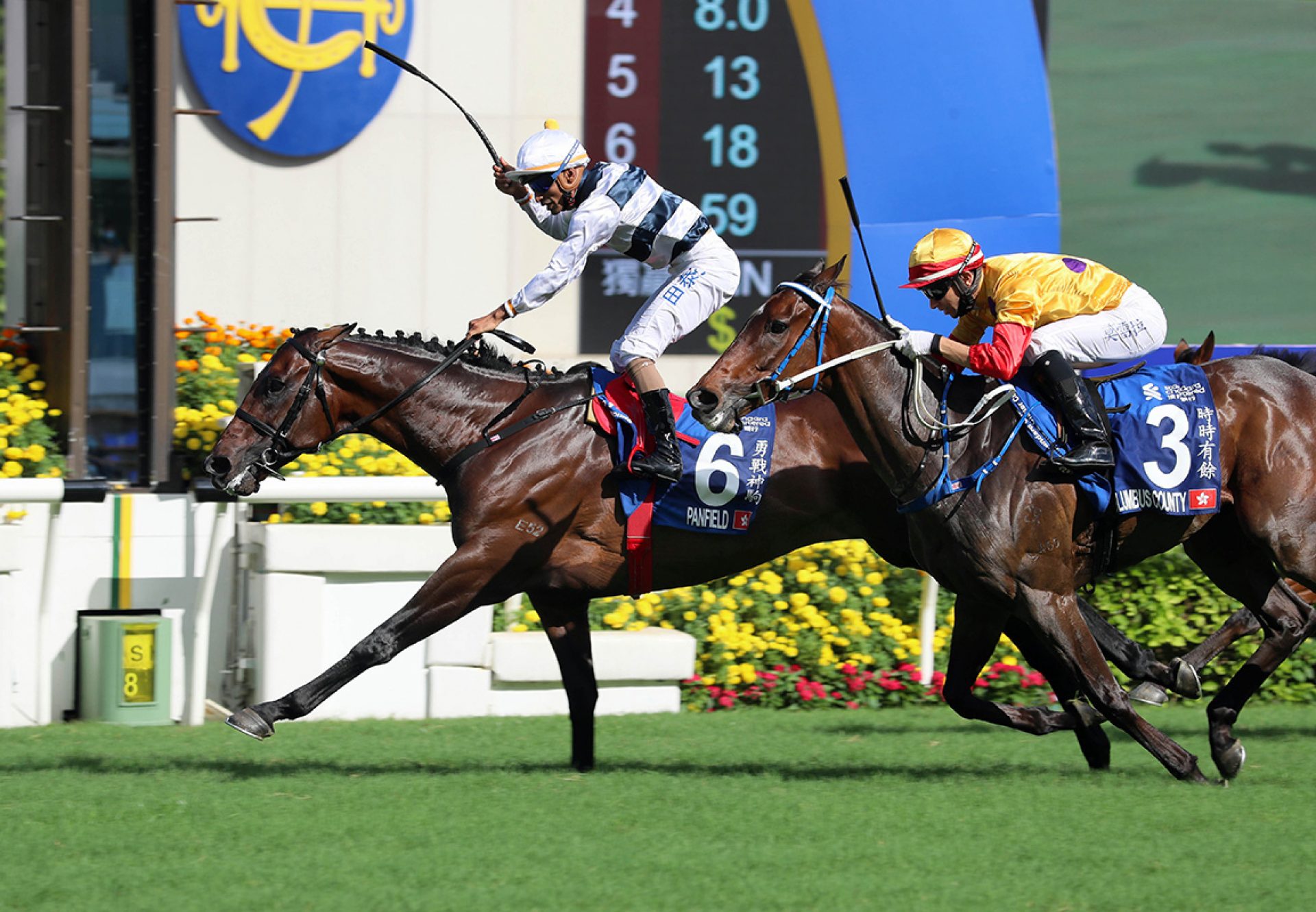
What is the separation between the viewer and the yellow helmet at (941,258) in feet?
17.6

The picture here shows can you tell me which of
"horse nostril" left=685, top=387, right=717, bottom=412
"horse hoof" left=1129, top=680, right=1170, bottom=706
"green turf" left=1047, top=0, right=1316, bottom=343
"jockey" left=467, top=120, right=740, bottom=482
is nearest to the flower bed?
"jockey" left=467, top=120, right=740, bottom=482

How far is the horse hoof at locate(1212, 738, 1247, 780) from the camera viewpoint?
5449 mm

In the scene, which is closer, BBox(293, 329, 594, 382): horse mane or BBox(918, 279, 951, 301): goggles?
BBox(918, 279, 951, 301): goggles

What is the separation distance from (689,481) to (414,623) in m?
1.01

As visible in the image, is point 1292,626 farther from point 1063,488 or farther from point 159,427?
point 159,427

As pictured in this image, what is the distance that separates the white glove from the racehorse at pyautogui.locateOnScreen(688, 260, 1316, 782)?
0.04 metres

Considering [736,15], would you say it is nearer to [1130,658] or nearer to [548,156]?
[548,156]

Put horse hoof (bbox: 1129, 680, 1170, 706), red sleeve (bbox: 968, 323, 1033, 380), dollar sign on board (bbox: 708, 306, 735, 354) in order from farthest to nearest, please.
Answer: dollar sign on board (bbox: 708, 306, 735, 354), horse hoof (bbox: 1129, 680, 1170, 706), red sleeve (bbox: 968, 323, 1033, 380)

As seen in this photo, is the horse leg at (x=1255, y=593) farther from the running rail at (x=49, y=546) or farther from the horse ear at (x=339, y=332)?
the running rail at (x=49, y=546)

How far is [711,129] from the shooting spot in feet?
31.2

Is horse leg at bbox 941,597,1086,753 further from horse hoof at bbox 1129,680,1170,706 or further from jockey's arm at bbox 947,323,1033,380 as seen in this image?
jockey's arm at bbox 947,323,1033,380

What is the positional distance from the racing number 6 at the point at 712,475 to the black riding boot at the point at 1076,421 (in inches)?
41.3

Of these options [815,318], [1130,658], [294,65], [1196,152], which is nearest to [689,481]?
[815,318]

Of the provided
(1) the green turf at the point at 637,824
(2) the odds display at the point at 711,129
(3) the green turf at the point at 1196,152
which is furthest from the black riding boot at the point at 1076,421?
(3) the green turf at the point at 1196,152
